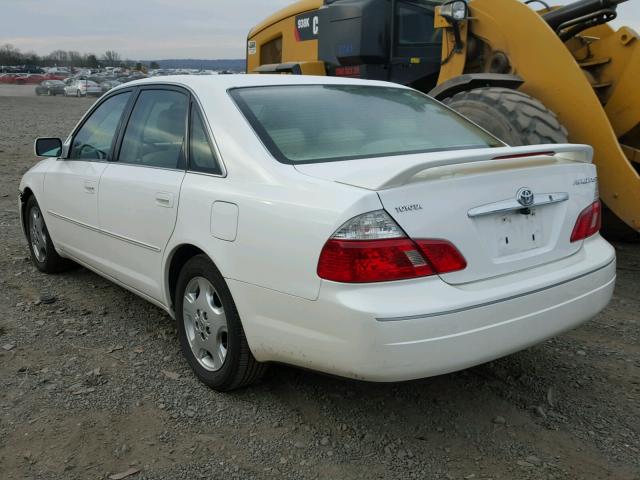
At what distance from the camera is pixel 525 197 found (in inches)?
105

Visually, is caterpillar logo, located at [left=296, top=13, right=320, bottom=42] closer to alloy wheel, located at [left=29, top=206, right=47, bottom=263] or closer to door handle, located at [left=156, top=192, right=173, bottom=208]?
alloy wheel, located at [left=29, top=206, right=47, bottom=263]

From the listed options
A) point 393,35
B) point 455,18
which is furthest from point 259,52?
point 455,18

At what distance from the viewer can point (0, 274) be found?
5.23 m

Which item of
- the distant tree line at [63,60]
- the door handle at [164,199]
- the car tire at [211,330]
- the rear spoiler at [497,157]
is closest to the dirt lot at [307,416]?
the car tire at [211,330]

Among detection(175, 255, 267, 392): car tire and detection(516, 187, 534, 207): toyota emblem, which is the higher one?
detection(516, 187, 534, 207): toyota emblem

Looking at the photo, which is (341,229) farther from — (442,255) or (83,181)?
(83,181)

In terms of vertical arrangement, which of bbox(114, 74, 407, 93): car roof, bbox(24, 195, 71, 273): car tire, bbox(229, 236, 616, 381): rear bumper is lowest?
bbox(24, 195, 71, 273): car tire

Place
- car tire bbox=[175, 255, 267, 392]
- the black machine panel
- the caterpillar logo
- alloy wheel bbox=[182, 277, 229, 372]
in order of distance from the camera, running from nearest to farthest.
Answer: car tire bbox=[175, 255, 267, 392], alloy wheel bbox=[182, 277, 229, 372], the black machine panel, the caterpillar logo

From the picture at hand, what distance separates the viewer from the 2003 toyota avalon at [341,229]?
2.38m

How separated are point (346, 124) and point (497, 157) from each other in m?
0.86

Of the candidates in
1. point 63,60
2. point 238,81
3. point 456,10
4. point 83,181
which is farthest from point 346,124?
point 63,60

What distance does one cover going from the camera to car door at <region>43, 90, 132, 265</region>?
4.10 metres

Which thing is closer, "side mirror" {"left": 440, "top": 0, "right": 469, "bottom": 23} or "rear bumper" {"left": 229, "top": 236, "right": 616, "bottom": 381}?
"rear bumper" {"left": 229, "top": 236, "right": 616, "bottom": 381}

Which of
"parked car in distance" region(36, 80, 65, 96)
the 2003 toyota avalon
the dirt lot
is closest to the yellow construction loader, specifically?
the 2003 toyota avalon
